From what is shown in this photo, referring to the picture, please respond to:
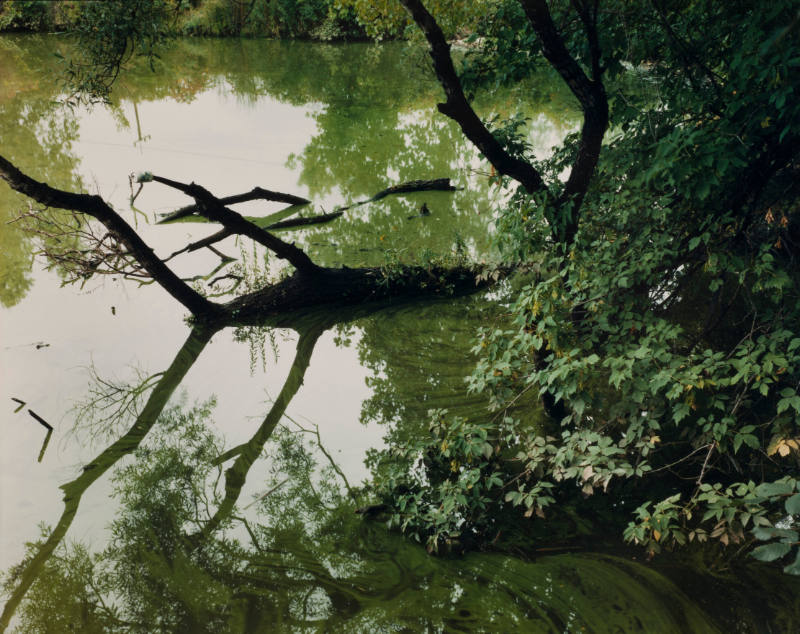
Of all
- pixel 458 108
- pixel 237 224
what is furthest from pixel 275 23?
pixel 458 108

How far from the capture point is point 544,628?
2777 mm

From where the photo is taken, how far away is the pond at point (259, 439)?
293 centimetres

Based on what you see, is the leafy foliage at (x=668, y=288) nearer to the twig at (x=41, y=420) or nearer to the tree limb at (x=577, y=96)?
the tree limb at (x=577, y=96)

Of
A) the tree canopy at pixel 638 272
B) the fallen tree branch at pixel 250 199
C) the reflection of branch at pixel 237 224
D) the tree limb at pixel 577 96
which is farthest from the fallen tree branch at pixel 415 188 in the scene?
the tree limb at pixel 577 96

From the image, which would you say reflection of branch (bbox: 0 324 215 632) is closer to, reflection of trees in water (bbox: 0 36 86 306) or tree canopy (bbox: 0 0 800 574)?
reflection of trees in water (bbox: 0 36 86 306)

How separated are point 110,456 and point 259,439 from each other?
0.94 meters

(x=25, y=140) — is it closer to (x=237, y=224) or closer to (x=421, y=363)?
(x=237, y=224)

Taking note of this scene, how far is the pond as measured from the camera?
293 cm

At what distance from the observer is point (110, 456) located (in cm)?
415

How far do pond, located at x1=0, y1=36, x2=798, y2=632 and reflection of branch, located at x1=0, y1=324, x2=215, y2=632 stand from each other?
0.01 meters

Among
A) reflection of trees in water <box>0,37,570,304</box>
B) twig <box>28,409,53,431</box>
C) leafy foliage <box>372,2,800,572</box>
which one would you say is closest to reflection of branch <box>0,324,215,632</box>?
twig <box>28,409,53,431</box>

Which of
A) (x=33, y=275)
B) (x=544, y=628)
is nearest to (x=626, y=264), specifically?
(x=544, y=628)

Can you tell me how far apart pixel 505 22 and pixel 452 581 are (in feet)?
10.8

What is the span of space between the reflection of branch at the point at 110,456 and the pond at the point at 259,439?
0.01 m
